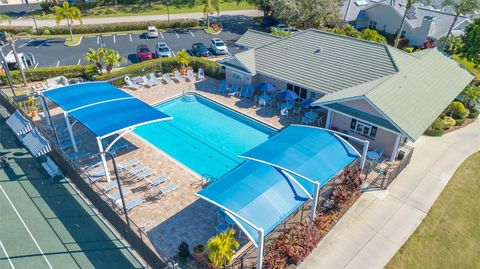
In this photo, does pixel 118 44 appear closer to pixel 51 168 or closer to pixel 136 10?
pixel 136 10

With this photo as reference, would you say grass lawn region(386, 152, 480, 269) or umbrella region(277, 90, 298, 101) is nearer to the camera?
grass lawn region(386, 152, 480, 269)

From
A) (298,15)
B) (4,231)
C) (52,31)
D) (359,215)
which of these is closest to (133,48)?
(52,31)

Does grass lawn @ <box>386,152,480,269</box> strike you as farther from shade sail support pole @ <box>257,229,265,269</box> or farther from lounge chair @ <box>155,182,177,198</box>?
lounge chair @ <box>155,182,177,198</box>

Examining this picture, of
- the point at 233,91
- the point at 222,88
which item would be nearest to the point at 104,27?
the point at 222,88

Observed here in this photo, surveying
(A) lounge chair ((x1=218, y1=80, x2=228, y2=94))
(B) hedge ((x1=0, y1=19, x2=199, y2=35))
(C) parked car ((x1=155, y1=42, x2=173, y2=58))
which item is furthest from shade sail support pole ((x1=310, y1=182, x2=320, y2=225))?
(B) hedge ((x1=0, y1=19, x2=199, y2=35))

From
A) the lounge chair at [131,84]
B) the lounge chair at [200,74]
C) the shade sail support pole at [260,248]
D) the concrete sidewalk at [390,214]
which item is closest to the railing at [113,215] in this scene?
the shade sail support pole at [260,248]

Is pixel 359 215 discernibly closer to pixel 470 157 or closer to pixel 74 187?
pixel 470 157
